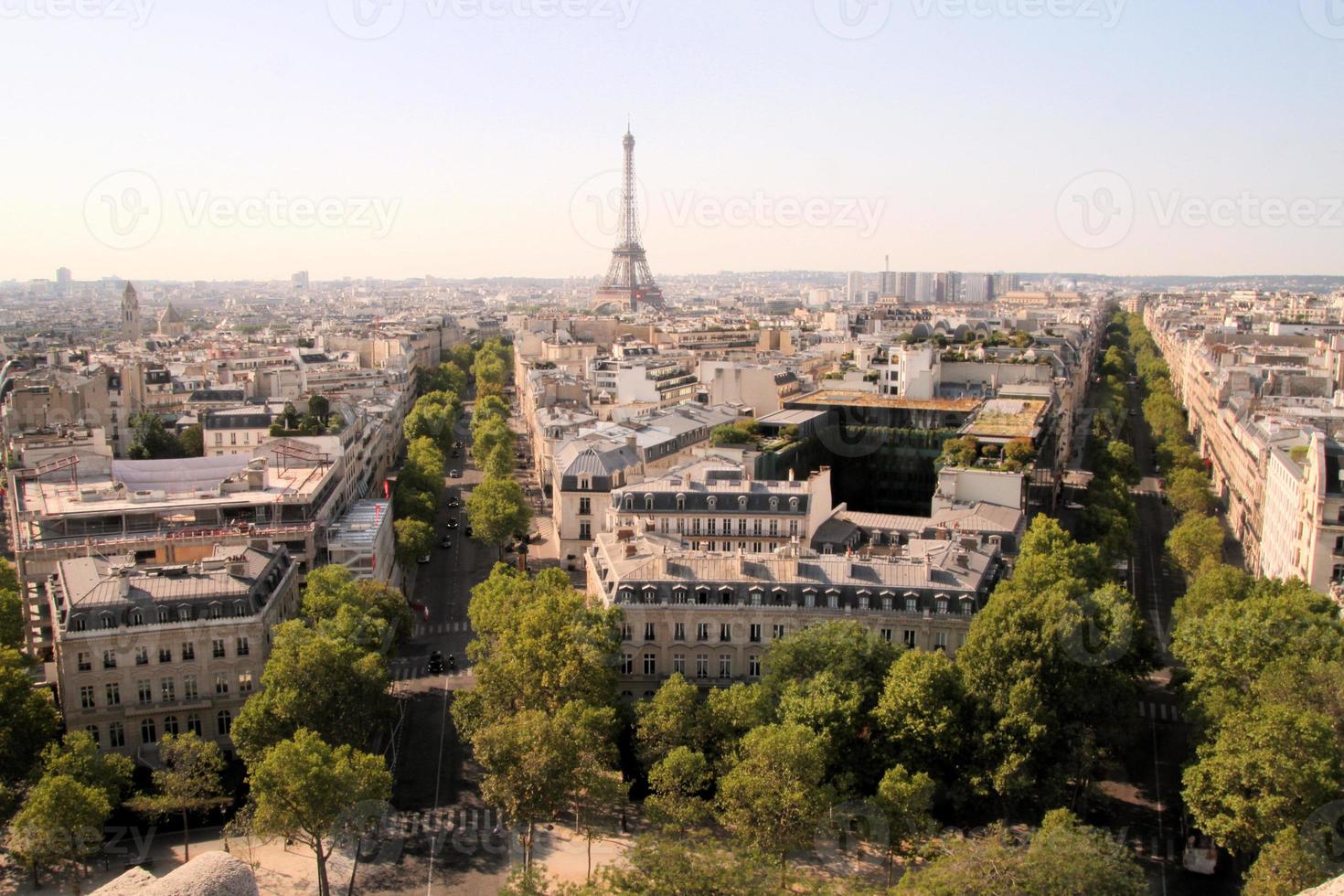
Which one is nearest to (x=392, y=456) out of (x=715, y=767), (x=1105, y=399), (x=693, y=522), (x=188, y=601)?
(x=693, y=522)

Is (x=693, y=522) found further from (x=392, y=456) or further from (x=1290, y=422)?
(x=392, y=456)

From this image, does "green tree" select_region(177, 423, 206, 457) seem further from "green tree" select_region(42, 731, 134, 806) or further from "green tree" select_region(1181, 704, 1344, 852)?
"green tree" select_region(1181, 704, 1344, 852)

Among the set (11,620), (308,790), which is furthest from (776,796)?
(11,620)

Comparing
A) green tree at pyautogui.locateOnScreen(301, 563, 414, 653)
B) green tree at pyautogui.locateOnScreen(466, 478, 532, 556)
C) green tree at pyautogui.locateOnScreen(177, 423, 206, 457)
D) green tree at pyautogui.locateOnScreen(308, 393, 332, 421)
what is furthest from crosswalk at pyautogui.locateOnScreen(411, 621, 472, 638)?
green tree at pyautogui.locateOnScreen(177, 423, 206, 457)

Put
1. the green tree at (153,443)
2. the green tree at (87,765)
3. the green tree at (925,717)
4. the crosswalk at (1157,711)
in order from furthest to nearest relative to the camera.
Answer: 1. the green tree at (153,443)
2. the crosswalk at (1157,711)
3. the green tree at (925,717)
4. the green tree at (87,765)

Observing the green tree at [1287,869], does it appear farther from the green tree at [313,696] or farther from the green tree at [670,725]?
the green tree at [313,696]

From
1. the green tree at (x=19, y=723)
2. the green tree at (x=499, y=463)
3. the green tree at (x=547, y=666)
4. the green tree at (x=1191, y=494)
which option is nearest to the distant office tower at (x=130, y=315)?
the green tree at (x=499, y=463)
